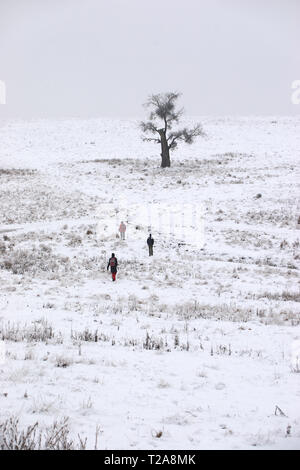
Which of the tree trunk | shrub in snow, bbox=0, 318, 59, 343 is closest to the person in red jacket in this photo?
shrub in snow, bbox=0, 318, 59, 343

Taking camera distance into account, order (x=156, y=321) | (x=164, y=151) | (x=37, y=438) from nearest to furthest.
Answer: (x=37, y=438), (x=156, y=321), (x=164, y=151)

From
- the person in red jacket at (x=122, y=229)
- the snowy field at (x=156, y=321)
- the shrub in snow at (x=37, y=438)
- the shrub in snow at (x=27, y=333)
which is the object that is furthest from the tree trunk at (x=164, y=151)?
the shrub in snow at (x=37, y=438)

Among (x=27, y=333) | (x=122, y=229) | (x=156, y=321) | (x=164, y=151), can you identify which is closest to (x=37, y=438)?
(x=27, y=333)

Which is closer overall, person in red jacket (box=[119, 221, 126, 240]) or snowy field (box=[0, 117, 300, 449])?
snowy field (box=[0, 117, 300, 449])

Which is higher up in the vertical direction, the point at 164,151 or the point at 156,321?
the point at 164,151

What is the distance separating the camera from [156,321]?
31.4 ft

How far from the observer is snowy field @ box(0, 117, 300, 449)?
4.53 metres

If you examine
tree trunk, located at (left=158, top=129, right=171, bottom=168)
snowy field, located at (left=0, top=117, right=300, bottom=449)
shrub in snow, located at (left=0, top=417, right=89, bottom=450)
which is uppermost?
tree trunk, located at (left=158, top=129, right=171, bottom=168)

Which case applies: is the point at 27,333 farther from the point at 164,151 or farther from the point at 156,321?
the point at 164,151

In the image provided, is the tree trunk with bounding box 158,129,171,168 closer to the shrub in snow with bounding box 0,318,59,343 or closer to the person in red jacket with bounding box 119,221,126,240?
the person in red jacket with bounding box 119,221,126,240

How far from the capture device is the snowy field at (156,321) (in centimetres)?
453

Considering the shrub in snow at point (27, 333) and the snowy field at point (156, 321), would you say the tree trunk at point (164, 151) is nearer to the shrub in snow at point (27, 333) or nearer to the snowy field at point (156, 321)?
the snowy field at point (156, 321)

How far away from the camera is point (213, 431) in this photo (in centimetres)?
428

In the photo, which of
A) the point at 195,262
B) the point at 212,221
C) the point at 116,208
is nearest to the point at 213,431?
the point at 195,262
